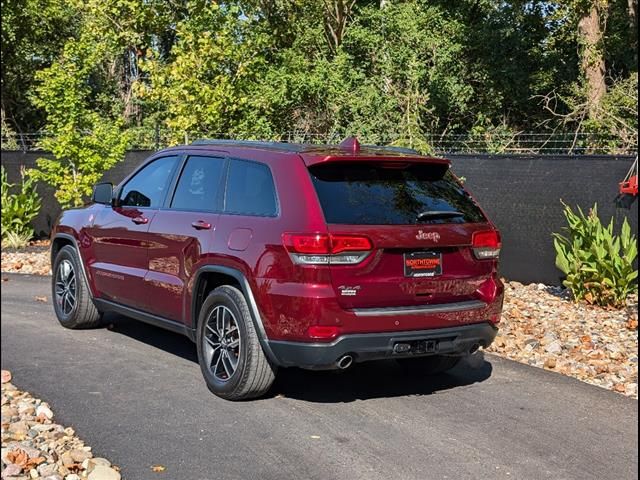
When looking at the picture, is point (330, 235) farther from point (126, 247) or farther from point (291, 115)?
point (291, 115)

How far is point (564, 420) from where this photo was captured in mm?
5672

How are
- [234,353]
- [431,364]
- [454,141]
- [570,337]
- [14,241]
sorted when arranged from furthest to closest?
1. [14,241]
2. [454,141]
3. [570,337]
4. [431,364]
5. [234,353]

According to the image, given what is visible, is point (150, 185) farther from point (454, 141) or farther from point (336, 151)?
point (454, 141)

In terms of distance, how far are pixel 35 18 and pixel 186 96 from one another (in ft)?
39.1

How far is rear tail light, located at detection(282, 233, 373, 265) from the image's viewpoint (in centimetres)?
524

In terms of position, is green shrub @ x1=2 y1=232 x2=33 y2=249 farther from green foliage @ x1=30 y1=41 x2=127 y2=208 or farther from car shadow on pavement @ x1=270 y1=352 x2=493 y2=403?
car shadow on pavement @ x1=270 y1=352 x2=493 y2=403

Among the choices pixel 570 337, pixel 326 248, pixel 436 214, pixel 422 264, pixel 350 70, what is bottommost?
pixel 570 337

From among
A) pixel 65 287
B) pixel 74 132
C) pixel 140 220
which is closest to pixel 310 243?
pixel 140 220

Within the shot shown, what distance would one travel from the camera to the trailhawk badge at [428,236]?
555 centimetres

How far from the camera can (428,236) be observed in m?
5.59

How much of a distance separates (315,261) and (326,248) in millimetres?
106

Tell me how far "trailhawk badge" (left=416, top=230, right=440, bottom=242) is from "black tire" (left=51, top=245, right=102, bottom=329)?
3.68m

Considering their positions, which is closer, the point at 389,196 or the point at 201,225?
the point at 389,196

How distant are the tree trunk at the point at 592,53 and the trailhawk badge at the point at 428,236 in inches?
465
